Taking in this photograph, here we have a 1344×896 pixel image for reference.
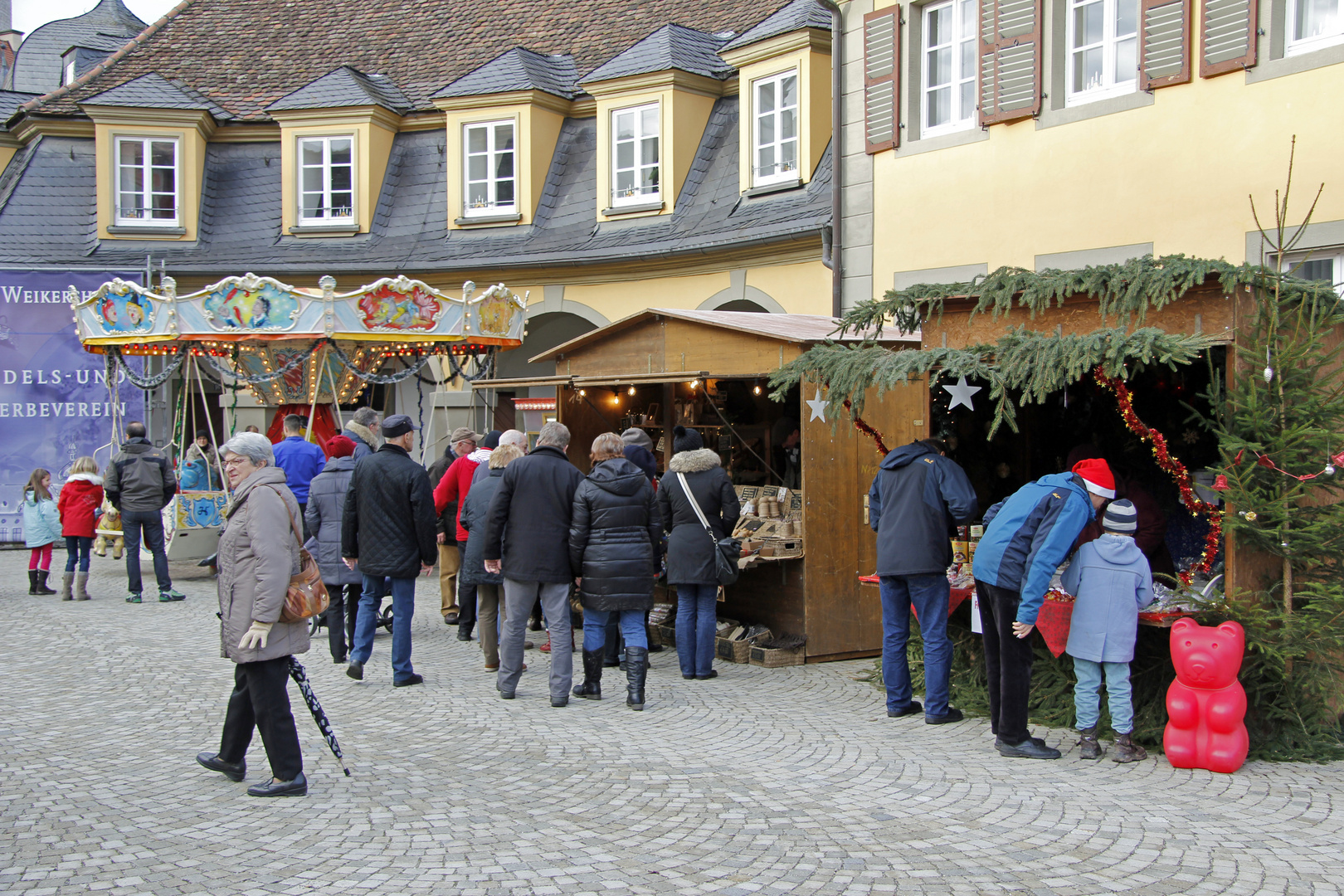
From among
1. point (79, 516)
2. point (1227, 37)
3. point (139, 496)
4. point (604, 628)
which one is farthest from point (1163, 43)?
point (79, 516)

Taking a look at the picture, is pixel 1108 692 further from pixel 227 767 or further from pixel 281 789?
pixel 227 767

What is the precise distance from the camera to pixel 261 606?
17.3ft

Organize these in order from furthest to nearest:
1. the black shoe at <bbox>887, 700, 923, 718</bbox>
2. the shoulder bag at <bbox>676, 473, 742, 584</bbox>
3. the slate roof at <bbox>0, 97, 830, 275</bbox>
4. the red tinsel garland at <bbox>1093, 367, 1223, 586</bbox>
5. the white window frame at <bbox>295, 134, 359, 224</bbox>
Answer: the white window frame at <bbox>295, 134, 359, 224</bbox> < the slate roof at <bbox>0, 97, 830, 275</bbox> < the shoulder bag at <bbox>676, 473, 742, 584</bbox> < the black shoe at <bbox>887, 700, 923, 718</bbox> < the red tinsel garland at <bbox>1093, 367, 1223, 586</bbox>

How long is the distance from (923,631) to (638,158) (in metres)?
12.1

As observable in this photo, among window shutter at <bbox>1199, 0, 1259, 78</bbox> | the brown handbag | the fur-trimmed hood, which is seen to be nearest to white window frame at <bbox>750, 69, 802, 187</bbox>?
window shutter at <bbox>1199, 0, 1259, 78</bbox>

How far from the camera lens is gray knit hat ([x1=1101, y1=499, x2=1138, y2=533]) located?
6.21m

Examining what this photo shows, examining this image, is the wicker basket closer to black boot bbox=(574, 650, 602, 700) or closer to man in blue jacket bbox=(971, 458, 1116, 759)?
black boot bbox=(574, 650, 602, 700)

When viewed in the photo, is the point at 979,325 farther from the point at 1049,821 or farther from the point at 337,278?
the point at 337,278

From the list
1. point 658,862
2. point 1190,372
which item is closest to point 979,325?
point 1190,372

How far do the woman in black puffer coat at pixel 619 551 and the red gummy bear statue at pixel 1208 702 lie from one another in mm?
3061

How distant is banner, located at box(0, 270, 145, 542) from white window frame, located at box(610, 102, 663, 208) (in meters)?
7.01

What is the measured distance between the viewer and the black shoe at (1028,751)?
626cm

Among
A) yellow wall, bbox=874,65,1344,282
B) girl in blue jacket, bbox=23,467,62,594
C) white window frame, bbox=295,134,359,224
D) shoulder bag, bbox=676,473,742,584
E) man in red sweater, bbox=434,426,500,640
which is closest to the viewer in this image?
shoulder bag, bbox=676,473,742,584

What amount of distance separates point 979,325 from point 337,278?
46.4 feet
